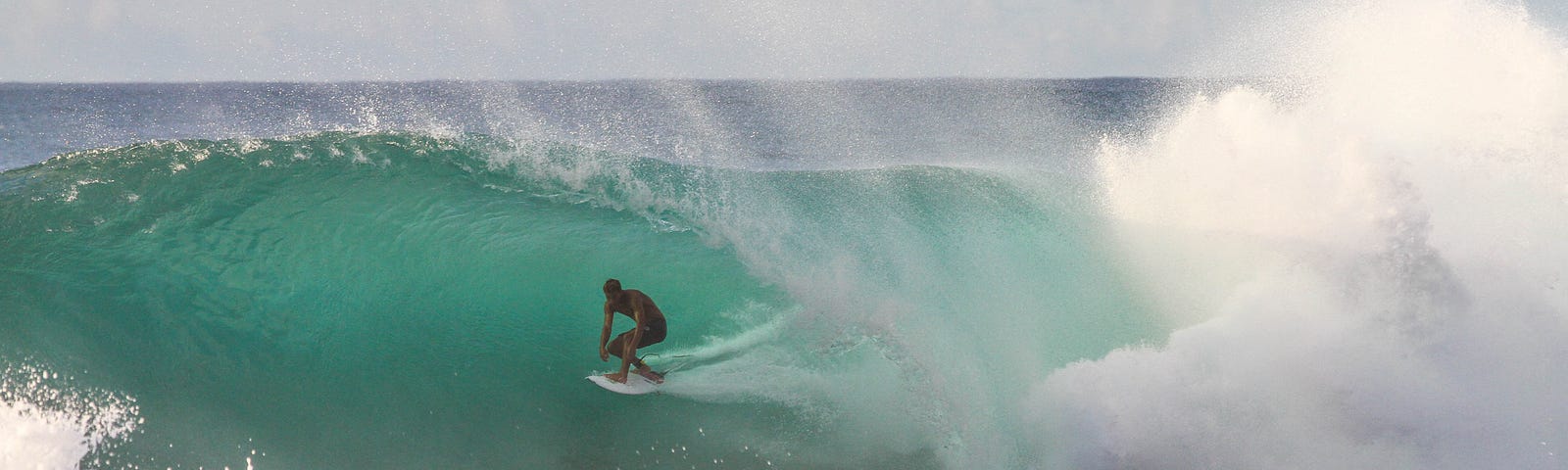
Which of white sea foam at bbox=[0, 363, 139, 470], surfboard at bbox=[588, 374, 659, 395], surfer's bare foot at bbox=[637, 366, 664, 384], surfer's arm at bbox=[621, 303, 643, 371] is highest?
surfer's arm at bbox=[621, 303, 643, 371]

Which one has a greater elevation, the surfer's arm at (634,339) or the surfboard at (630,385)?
the surfer's arm at (634,339)

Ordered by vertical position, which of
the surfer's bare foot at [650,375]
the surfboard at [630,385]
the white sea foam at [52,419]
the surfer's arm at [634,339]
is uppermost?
the surfer's arm at [634,339]

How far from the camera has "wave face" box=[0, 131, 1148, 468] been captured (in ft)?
22.0

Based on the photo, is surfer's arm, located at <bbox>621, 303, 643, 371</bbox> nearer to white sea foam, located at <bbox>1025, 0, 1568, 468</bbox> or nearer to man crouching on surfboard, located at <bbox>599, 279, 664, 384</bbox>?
man crouching on surfboard, located at <bbox>599, 279, 664, 384</bbox>

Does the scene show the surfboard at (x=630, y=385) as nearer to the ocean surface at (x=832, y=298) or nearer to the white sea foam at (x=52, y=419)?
the ocean surface at (x=832, y=298)

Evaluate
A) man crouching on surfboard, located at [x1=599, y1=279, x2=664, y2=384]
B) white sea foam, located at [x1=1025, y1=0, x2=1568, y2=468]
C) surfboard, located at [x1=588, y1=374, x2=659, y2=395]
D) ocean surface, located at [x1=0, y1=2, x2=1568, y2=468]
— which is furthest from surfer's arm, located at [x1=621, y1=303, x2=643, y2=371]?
white sea foam, located at [x1=1025, y1=0, x2=1568, y2=468]

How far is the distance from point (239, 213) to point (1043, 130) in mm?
19554

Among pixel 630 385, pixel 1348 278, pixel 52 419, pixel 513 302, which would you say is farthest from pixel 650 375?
pixel 1348 278

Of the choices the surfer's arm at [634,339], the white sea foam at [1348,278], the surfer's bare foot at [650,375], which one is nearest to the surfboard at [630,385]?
the surfer's bare foot at [650,375]

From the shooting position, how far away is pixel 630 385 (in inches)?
267

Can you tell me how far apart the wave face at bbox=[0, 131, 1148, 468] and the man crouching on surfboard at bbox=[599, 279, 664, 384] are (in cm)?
41

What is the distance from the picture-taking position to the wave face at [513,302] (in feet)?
22.0

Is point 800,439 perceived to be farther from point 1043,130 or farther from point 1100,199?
point 1043,130

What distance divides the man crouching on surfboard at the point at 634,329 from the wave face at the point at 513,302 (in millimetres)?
408
